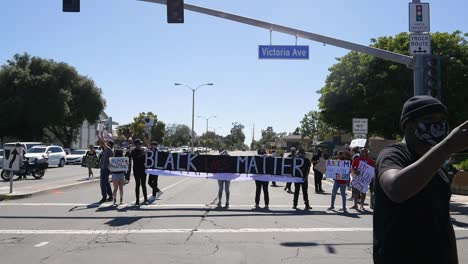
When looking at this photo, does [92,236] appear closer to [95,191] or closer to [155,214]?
[155,214]

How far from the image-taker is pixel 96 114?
2436 inches

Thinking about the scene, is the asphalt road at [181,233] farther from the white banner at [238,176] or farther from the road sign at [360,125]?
the road sign at [360,125]

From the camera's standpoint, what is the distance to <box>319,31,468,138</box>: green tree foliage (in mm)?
33906

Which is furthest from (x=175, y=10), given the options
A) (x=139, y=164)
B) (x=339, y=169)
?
(x=339, y=169)

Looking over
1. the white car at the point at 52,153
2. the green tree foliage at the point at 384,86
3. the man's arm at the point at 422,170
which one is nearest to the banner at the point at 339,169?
the man's arm at the point at 422,170

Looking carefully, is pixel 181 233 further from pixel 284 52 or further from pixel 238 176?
pixel 284 52

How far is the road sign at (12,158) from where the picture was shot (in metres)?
15.6

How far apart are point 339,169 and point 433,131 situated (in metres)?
12.3

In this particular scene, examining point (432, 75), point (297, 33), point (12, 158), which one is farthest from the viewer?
point (12, 158)

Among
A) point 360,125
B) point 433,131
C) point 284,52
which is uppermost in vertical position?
point 284,52

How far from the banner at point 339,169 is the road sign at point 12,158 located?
32.8 feet

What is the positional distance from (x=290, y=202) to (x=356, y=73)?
2304 cm

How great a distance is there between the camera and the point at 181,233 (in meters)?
9.76

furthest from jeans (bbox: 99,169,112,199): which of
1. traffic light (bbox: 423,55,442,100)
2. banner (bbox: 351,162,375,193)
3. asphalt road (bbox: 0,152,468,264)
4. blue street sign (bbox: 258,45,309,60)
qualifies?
traffic light (bbox: 423,55,442,100)
